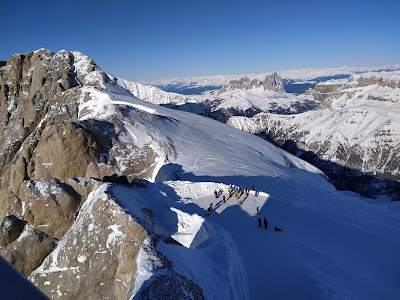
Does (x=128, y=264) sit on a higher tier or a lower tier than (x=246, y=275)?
higher

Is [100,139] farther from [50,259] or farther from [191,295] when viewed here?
[191,295]

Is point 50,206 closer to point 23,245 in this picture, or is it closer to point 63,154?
point 23,245

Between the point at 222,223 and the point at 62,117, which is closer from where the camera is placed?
the point at 222,223

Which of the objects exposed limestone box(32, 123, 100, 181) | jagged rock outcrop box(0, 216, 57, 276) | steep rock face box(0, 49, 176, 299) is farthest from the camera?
exposed limestone box(32, 123, 100, 181)

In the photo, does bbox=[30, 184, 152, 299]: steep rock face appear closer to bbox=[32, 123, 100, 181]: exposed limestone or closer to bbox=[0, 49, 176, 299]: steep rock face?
bbox=[0, 49, 176, 299]: steep rock face

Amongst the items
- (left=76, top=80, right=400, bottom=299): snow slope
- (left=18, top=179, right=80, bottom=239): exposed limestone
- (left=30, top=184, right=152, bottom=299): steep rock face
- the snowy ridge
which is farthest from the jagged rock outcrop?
the snowy ridge

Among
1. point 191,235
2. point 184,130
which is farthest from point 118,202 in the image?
point 184,130
